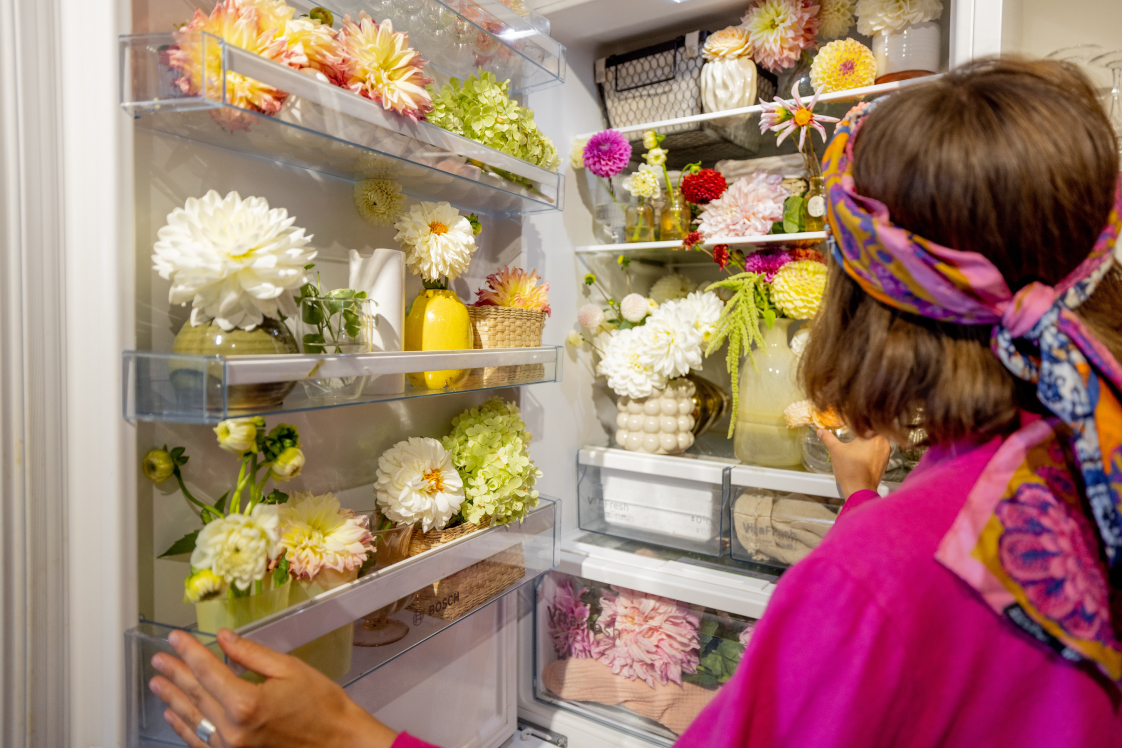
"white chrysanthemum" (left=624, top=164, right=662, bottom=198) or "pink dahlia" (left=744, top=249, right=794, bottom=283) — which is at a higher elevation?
"white chrysanthemum" (left=624, top=164, right=662, bottom=198)

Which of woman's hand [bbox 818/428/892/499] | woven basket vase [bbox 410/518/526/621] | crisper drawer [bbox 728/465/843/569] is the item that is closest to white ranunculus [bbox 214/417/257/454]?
woven basket vase [bbox 410/518/526/621]

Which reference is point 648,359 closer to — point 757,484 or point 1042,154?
point 757,484

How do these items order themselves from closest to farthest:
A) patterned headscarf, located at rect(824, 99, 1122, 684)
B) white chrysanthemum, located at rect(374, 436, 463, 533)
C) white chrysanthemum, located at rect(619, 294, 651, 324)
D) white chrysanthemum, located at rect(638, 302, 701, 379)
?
patterned headscarf, located at rect(824, 99, 1122, 684) → white chrysanthemum, located at rect(374, 436, 463, 533) → white chrysanthemum, located at rect(638, 302, 701, 379) → white chrysanthemum, located at rect(619, 294, 651, 324)

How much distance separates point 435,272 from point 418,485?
1.09 feet

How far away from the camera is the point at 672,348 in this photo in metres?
1.50

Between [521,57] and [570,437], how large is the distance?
83 centimetres

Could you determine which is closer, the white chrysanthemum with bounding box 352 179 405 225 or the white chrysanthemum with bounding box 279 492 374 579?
the white chrysanthemum with bounding box 279 492 374 579

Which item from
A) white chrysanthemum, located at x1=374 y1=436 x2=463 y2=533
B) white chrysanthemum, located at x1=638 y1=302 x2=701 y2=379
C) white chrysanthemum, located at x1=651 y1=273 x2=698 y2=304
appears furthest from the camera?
white chrysanthemum, located at x1=651 y1=273 x2=698 y2=304

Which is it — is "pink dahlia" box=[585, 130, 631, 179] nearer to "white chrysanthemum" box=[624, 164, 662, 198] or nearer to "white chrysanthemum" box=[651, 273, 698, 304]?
"white chrysanthemum" box=[624, 164, 662, 198]

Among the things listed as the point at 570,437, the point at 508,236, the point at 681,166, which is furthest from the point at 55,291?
the point at 681,166

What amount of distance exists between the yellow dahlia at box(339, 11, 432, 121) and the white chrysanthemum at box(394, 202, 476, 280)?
0.17 m

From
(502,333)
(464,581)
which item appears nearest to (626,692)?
(464,581)

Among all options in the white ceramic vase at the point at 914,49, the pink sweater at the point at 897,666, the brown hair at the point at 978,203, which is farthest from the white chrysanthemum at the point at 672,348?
the pink sweater at the point at 897,666

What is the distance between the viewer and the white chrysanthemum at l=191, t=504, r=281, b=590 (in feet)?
2.51
